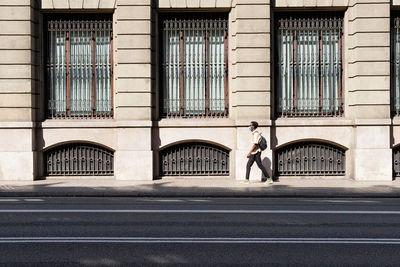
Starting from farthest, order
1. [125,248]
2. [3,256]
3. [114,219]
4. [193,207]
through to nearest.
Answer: [193,207] → [114,219] → [125,248] → [3,256]

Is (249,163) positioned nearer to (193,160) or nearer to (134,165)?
(193,160)

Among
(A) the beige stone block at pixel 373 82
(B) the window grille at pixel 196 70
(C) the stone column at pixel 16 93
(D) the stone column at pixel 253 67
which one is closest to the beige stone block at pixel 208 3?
(B) the window grille at pixel 196 70

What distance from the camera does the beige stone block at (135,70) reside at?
17.8 metres

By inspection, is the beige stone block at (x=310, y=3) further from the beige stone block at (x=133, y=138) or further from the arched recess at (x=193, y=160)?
the beige stone block at (x=133, y=138)

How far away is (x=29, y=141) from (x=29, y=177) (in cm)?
119

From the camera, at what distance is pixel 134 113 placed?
17781 mm

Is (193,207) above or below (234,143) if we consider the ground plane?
below

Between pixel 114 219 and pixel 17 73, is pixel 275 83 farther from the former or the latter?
pixel 114 219

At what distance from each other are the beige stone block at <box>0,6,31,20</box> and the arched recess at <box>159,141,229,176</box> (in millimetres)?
6382

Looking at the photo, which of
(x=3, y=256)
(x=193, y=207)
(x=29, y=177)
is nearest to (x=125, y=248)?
(x=3, y=256)

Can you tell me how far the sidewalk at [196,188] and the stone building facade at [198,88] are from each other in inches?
35.4

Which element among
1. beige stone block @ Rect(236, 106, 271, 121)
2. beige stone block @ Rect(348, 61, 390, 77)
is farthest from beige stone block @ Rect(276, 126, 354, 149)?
beige stone block @ Rect(348, 61, 390, 77)

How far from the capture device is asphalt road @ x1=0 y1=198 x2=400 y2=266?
6.61m

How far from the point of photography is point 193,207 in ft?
38.2
